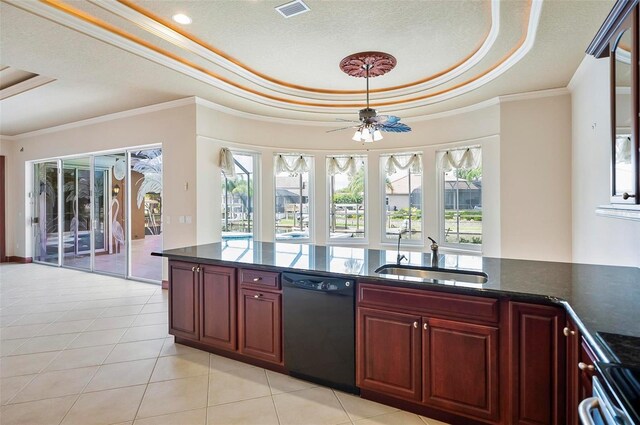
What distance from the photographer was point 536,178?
4.44 m

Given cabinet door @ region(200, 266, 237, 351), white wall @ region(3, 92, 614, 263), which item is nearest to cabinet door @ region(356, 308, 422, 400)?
cabinet door @ region(200, 266, 237, 351)

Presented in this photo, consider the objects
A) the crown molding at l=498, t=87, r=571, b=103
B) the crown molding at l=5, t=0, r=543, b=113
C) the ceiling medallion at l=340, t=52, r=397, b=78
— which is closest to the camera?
the crown molding at l=5, t=0, r=543, b=113

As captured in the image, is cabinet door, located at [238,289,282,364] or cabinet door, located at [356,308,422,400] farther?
cabinet door, located at [238,289,282,364]

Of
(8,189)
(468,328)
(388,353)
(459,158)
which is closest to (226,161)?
(459,158)

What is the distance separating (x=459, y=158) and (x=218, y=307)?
4334 mm

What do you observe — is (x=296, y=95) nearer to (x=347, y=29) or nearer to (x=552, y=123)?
(x=347, y=29)

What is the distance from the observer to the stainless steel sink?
228 centimetres

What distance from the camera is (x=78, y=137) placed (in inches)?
251

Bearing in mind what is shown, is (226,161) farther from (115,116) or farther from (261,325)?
(261,325)

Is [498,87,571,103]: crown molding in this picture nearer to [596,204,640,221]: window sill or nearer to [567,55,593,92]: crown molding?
[567,55,593,92]: crown molding

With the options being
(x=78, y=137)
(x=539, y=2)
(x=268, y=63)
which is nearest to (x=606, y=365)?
(x=539, y=2)

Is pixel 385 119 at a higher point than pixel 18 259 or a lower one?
higher

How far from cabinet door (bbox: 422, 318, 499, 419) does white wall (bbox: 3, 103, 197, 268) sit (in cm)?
381

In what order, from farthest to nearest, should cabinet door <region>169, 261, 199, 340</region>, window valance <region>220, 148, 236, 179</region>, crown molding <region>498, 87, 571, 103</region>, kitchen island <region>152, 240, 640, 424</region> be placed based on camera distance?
window valance <region>220, 148, 236, 179</region> < crown molding <region>498, 87, 571, 103</region> < cabinet door <region>169, 261, 199, 340</region> < kitchen island <region>152, 240, 640, 424</region>
